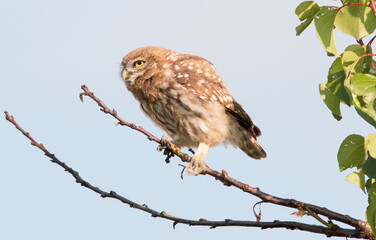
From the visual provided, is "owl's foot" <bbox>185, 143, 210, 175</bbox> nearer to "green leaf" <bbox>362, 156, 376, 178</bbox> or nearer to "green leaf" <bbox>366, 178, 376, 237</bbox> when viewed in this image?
"green leaf" <bbox>366, 178, 376, 237</bbox>

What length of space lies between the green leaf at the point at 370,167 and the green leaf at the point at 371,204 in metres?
0.16

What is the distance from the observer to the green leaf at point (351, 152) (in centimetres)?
255

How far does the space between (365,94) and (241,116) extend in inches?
127

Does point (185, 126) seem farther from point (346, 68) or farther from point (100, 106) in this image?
point (346, 68)

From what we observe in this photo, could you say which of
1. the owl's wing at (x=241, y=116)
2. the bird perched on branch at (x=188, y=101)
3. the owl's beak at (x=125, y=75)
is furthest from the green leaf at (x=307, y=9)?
the owl's beak at (x=125, y=75)

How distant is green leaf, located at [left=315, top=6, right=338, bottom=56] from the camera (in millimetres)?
2752

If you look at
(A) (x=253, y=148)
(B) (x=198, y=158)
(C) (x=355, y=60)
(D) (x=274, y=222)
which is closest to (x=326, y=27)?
(C) (x=355, y=60)

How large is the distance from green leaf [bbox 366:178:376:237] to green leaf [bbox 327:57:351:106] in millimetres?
365

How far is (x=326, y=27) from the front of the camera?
110 inches

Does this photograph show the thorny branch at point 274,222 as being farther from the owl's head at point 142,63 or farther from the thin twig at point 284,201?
the owl's head at point 142,63

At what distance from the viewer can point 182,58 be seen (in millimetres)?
5902

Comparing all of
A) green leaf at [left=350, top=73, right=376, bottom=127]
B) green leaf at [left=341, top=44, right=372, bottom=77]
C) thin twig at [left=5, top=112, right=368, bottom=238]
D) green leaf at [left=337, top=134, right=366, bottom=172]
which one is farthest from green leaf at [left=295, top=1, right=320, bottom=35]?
thin twig at [left=5, top=112, right=368, bottom=238]

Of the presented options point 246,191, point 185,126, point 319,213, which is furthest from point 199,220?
point 185,126

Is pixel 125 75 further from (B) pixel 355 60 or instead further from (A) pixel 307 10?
(B) pixel 355 60
